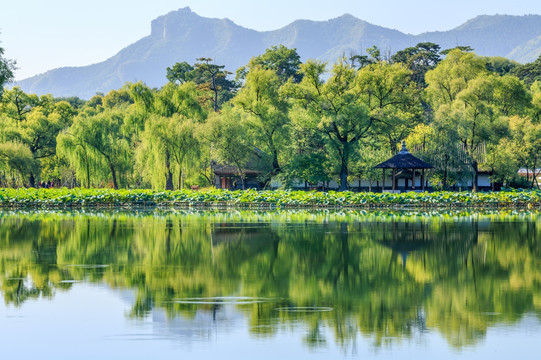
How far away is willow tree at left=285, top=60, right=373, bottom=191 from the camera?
42.0 meters

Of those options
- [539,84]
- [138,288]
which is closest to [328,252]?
[138,288]

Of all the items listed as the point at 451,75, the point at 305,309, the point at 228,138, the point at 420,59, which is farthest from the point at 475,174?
the point at 305,309

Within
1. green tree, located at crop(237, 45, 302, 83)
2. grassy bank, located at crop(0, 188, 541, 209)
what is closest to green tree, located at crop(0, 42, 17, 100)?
grassy bank, located at crop(0, 188, 541, 209)

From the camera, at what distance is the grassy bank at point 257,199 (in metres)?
35.9

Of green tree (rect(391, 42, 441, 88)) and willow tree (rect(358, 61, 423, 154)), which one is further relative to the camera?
green tree (rect(391, 42, 441, 88))

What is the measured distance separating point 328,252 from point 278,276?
3.55 meters

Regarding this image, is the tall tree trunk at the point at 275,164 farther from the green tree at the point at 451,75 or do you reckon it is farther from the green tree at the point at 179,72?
the green tree at the point at 179,72

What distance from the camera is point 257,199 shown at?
3712 cm

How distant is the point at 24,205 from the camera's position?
122ft

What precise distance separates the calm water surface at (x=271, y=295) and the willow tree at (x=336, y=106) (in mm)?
22379

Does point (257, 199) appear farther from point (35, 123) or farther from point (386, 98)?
point (35, 123)

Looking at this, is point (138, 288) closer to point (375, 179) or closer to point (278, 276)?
point (278, 276)

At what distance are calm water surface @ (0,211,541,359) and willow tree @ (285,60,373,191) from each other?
22.4m

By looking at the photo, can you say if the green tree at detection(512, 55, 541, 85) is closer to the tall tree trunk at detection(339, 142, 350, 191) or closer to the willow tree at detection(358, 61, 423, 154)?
the willow tree at detection(358, 61, 423, 154)
